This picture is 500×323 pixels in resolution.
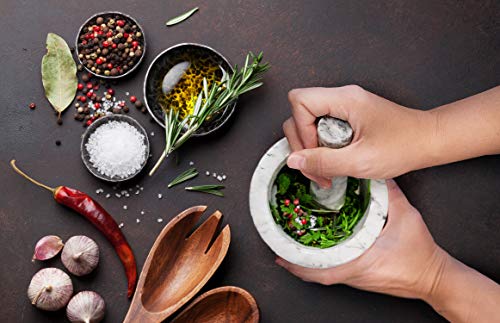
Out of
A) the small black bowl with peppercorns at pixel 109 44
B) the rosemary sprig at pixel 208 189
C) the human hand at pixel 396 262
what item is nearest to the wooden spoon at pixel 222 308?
the human hand at pixel 396 262

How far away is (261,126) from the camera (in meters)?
1.84

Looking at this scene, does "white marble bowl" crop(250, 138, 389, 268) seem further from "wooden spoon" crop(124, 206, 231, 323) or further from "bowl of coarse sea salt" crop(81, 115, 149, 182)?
"bowl of coarse sea salt" crop(81, 115, 149, 182)

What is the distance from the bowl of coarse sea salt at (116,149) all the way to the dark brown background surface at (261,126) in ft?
0.15

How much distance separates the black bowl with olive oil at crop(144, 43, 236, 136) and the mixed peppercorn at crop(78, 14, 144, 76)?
0.08 metres

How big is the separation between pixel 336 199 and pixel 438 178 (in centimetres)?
35

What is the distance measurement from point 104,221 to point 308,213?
A: 545mm

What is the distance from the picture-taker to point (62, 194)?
1.77 meters

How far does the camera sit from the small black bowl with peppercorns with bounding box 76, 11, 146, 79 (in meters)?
1.82

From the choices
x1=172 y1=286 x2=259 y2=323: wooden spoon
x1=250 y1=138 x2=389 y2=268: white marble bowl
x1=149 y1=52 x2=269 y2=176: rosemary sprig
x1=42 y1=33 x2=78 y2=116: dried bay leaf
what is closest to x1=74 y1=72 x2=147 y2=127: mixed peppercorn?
x1=42 y1=33 x2=78 y2=116: dried bay leaf

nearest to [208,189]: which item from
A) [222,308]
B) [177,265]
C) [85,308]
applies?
[177,265]

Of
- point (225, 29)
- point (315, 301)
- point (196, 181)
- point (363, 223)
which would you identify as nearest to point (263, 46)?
point (225, 29)

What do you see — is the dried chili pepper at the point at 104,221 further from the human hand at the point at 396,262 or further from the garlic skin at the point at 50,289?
the human hand at the point at 396,262

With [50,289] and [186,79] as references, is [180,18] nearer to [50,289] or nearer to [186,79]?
[186,79]

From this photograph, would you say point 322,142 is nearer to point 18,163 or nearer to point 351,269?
point 351,269
